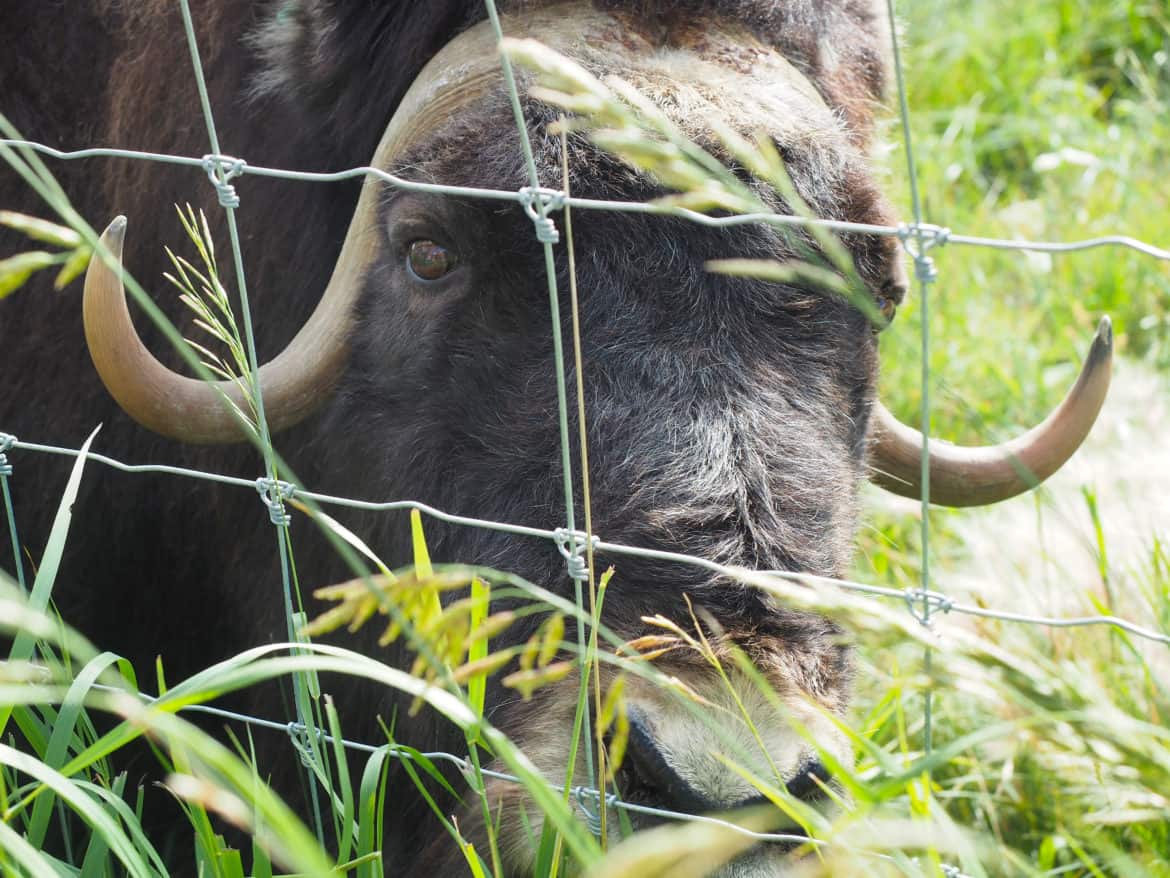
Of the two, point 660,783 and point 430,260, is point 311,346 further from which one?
point 660,783

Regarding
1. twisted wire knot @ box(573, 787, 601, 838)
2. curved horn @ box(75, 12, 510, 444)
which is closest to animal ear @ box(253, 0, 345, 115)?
curved horn @ box(75, 12, 510, 444)

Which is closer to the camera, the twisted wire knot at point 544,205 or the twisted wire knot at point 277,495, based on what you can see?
the twisted wire knot at point 544,205

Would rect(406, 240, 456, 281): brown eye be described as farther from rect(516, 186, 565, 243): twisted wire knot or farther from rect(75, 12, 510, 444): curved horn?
rect(516, 186, 565, 243): twisted wire knot

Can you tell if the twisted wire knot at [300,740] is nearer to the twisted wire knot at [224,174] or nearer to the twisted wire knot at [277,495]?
the twisted wire knot at [277,495]

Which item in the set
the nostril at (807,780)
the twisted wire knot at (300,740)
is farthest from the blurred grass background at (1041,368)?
the twisted wire knot at (300,740)

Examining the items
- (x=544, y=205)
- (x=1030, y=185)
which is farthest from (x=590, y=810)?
(x=1030, y=185)

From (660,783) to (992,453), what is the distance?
1.33 meters

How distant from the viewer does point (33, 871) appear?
1435 millimetres

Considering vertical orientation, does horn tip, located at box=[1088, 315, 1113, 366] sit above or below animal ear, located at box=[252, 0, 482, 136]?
below

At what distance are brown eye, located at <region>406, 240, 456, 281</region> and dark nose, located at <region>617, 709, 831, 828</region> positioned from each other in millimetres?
938

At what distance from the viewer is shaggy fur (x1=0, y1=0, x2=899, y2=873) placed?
2115 mm

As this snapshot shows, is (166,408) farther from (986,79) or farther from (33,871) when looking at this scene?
(986,79)

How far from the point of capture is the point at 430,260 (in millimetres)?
2367

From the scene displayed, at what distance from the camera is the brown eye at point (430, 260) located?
2.36 metres
